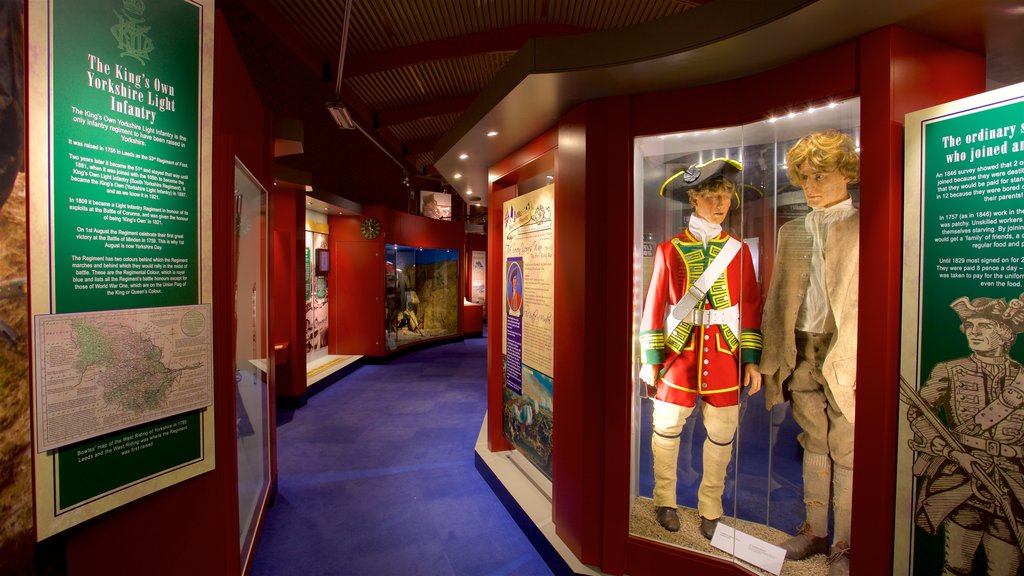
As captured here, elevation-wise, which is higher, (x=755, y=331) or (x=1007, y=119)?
(x=1007, y=119)

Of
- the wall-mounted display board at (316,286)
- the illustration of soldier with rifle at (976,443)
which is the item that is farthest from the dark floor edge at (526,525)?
the wall-mounted display board at (316,286)

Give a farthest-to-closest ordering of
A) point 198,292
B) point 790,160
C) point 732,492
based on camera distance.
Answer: point 732,492
point 790,160
point 198,292

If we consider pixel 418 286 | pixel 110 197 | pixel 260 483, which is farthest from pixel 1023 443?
pixel 418 286

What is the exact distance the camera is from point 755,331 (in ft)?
7.20

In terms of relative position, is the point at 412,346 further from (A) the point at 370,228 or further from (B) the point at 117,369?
(B) the point at 117,369

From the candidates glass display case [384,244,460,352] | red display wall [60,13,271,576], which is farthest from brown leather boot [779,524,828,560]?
glass display case [384,244,460,352]

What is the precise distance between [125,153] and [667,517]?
297cm

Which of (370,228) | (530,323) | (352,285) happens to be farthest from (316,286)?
(530,323)

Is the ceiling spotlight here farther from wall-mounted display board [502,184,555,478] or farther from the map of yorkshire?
the map of yorkshire

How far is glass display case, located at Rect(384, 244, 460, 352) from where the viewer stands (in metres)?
8.73

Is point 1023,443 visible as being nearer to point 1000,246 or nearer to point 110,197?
point 1000,246

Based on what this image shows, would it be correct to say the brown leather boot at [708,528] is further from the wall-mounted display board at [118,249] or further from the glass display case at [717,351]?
the wall-mounted display board at [118,249]

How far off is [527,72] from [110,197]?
1.78 metres

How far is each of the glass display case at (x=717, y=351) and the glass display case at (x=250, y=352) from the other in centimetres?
217
